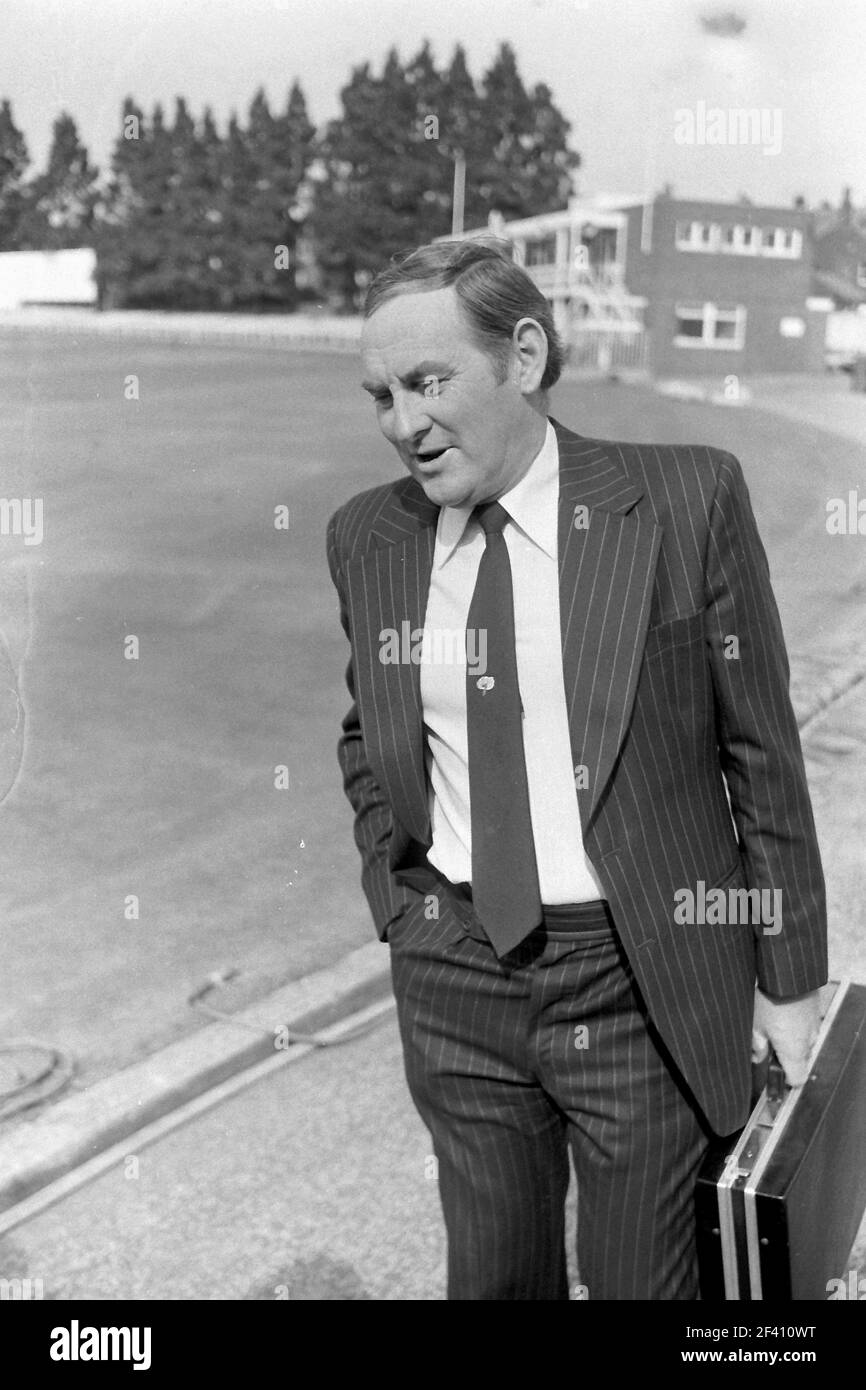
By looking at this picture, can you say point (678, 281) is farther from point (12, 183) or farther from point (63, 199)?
point (12, 183)

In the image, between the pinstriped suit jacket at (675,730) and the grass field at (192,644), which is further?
the grass field at (192,644)

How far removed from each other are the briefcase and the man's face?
897 millimetres

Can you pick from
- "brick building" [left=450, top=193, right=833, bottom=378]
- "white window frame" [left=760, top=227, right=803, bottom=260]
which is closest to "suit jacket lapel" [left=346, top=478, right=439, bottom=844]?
"brick building" [left=450, top=193, right=833, bottom=378]

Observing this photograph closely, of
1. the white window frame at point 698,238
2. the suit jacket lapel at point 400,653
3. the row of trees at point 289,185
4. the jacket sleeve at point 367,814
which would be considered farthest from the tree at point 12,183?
the suit jacket lapel at point 400,653

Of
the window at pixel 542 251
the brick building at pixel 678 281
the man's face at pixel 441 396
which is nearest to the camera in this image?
the man's face at pixel 441 396

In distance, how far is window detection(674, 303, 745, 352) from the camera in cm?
344

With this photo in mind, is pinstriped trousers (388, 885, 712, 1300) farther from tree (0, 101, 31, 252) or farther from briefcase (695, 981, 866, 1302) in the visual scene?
tree (0, 101, 31, 252)

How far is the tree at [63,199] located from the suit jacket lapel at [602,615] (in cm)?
253

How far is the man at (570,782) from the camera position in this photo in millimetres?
1600

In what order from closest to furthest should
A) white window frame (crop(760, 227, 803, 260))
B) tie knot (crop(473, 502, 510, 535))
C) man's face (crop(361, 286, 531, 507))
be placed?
1. man's face (crop(361, 286, 531, 507))
2. tie knot (crop(473, 502, 510, 535))
3. white window frame (crop(760, 227, 803, 260))

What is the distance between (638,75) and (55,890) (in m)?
3.00

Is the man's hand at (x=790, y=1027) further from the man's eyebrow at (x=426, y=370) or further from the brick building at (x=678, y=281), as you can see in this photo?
the brick building at (x=678, y=281)

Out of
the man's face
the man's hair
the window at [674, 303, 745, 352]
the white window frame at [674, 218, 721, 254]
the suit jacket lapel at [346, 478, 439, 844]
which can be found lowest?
the suit jacket lapel at [346, 478, 439, 844]

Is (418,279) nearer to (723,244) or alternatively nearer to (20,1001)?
(723,244)
